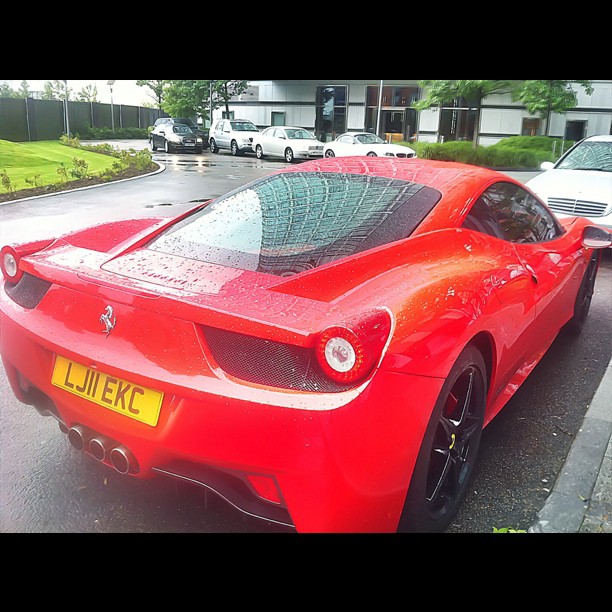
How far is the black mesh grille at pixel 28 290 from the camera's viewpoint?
2449mm

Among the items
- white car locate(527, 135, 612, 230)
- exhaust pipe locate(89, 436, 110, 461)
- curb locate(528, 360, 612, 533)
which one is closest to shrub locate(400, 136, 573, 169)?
white car locate(527, 135, 612, 230)

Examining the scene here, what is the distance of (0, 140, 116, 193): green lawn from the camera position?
456 inches

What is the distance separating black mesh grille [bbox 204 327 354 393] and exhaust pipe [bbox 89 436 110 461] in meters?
0.53

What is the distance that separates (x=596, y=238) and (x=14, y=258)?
137 inches

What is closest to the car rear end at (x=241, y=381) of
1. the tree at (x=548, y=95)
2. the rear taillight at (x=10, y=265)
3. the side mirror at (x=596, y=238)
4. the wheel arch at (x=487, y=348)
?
the rear taillight at (x=10, y=265)

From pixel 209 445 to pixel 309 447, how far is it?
0.32 metres

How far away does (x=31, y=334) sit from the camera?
2.32m

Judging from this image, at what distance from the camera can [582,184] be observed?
25.8 ft

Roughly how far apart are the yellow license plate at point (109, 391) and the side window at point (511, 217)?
1.69 m

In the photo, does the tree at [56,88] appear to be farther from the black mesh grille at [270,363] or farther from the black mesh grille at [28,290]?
the black mesh grille at [270,363]

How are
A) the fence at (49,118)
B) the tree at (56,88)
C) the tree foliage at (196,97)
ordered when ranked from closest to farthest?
1. the tree at (56,88)
2. the fence at (49,118)
3. the tree foliage at (196,97)

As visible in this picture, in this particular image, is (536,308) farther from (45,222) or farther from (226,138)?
(226,138)

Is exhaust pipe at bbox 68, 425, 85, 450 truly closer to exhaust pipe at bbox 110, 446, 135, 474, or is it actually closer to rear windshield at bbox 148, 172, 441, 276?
exhaust pipe at bbox 110, 446, 135, 474

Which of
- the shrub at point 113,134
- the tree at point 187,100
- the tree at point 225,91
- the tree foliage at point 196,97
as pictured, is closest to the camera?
the shrub at point 113,134
